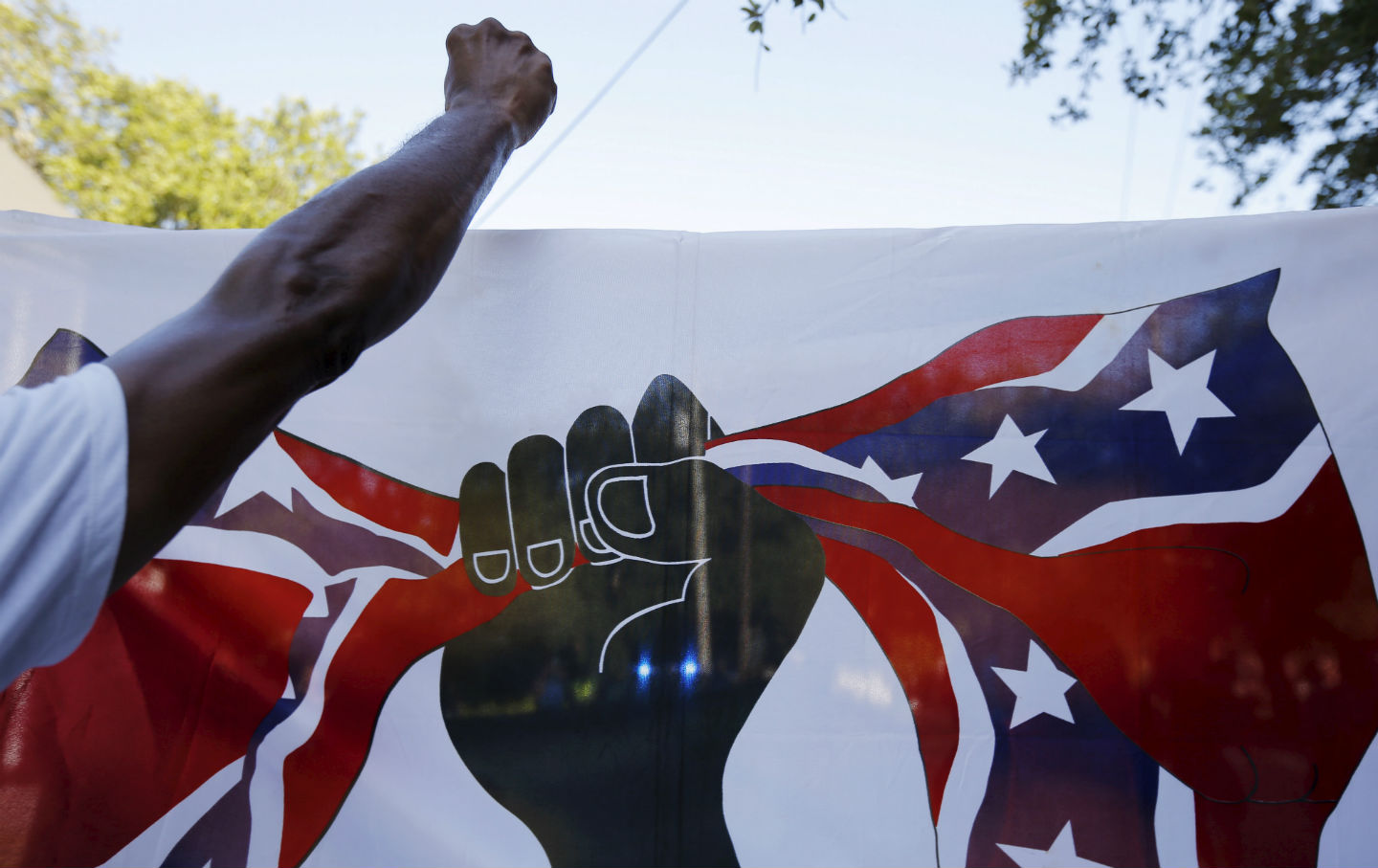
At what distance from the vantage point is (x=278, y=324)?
2.15ft

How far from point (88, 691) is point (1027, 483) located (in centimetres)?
229

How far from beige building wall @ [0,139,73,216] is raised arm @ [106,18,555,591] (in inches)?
427

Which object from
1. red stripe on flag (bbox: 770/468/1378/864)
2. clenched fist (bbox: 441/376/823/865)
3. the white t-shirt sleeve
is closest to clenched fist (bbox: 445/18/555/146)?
the white t-shirt sleeve

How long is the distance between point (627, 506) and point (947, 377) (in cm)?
86

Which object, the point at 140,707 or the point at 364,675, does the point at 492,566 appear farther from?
the point at 140,707

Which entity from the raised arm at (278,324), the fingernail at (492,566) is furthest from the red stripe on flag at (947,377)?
the raised arm at (278,324)

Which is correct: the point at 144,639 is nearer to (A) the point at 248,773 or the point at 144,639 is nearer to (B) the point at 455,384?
(A) the point at 248,773

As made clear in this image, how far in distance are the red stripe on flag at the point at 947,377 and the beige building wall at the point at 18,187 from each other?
10412 mm

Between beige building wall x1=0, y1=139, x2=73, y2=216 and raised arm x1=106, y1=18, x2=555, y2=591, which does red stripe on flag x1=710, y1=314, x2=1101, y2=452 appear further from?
beige building wall x1=0, y1=139, x2=73, y2=216

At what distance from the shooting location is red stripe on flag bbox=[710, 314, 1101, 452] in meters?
2.02

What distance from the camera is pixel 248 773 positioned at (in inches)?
74.4

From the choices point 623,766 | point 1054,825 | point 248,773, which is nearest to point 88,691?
point 248,773

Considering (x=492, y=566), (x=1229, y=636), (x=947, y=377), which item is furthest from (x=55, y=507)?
(x=1229, y=636)

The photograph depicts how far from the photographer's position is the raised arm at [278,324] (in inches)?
22.5
